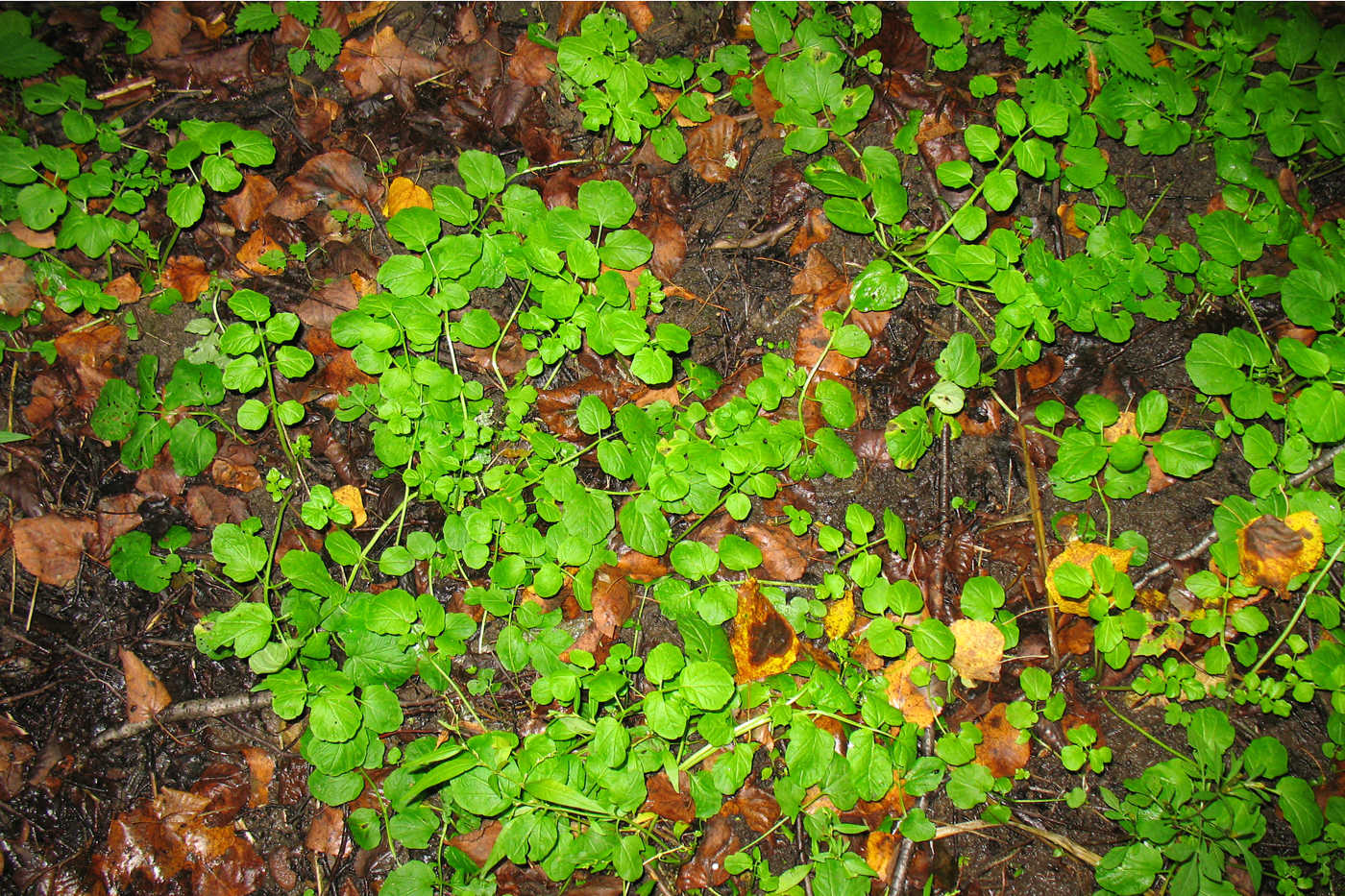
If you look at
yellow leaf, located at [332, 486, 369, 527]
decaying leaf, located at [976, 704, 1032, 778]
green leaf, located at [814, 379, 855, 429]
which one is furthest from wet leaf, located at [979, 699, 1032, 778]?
yellow leaf, located at [332, 486, 369, 527]

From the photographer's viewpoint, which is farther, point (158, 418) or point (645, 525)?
point (158, 418)

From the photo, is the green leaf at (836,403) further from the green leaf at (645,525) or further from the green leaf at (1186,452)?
the green leaf at (1186,452)

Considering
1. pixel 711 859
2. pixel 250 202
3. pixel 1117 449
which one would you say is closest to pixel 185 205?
pixel 250 202

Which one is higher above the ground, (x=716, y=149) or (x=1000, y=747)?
(x=716, y=149)

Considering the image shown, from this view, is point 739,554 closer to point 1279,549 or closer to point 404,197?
point 1279,549

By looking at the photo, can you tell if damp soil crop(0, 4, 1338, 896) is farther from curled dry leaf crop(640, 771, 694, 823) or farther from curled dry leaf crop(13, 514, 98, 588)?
curled dry leaf crop(640, 771, 694, 823)
